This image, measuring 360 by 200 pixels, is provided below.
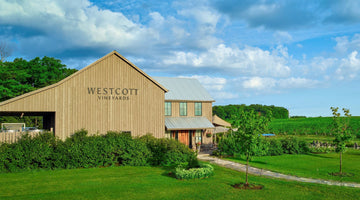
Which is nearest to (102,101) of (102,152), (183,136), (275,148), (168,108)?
(102,152)

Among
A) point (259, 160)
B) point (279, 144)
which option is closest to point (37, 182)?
point (259, 160)

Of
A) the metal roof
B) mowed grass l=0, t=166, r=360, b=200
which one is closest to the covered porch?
the metal roof

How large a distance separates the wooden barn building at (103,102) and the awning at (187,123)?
0.13 metres

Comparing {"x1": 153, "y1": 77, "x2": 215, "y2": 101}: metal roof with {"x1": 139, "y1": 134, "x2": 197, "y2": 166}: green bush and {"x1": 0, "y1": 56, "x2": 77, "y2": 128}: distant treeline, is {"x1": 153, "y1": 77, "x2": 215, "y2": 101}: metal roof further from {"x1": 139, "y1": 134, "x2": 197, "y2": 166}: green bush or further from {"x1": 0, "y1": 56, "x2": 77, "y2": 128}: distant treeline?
{"x1": 0, "y1": 56, "x2": 77, "y2": 128}: distant treeline

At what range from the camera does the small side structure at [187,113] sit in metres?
30.4

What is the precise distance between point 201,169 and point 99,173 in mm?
6622

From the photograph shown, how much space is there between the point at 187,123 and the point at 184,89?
477 centimetres

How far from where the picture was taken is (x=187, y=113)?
104 feet

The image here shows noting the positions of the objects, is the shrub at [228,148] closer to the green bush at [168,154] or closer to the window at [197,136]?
the window at [197,136]

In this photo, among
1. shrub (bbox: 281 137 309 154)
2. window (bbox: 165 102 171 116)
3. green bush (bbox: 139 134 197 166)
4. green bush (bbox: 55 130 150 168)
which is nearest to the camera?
green bush (bbox: 55 130 150 168)

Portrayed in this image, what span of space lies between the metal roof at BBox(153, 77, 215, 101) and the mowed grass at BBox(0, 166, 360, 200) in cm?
1489

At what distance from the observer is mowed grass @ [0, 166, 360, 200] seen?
41.5ft

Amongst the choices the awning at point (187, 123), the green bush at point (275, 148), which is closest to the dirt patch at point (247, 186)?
the green bush at point (275, 148)

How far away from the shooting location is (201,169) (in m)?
16.4
